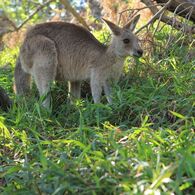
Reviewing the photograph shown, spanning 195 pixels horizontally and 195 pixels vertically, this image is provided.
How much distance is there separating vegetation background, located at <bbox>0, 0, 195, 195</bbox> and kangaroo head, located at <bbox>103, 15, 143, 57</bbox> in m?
0.32

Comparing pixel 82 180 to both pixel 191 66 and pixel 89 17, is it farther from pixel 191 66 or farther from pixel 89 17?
pixel 89 17

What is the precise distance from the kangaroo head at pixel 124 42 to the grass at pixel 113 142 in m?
0.30

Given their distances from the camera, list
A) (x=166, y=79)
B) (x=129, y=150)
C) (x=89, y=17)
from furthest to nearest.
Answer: (x=89, y=17) → (x=166, y=79) → (x=129, y=150)

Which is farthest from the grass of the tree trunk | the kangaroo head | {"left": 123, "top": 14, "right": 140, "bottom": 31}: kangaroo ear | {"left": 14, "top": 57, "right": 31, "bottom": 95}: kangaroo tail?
the tree trunk

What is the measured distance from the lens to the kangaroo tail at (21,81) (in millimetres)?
6543

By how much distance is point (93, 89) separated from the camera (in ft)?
20.9

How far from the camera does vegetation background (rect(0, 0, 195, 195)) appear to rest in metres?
3.22

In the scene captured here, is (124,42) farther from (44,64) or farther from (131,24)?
(44,64)

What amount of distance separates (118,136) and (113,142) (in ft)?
1.12

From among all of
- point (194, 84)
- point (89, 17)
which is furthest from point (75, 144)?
point (89, 17)

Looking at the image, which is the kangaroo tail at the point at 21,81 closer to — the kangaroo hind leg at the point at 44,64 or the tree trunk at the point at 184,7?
the kangaroo hind leg at the point at 44,64

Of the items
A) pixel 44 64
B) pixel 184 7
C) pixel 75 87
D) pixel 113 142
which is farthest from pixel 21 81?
pixel 113 142

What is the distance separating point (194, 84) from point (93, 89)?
54.1 inches

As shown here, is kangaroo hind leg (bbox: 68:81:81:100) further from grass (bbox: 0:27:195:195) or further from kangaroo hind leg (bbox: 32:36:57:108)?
kangaroo hind leg (bbox: 32:36:57:108)
